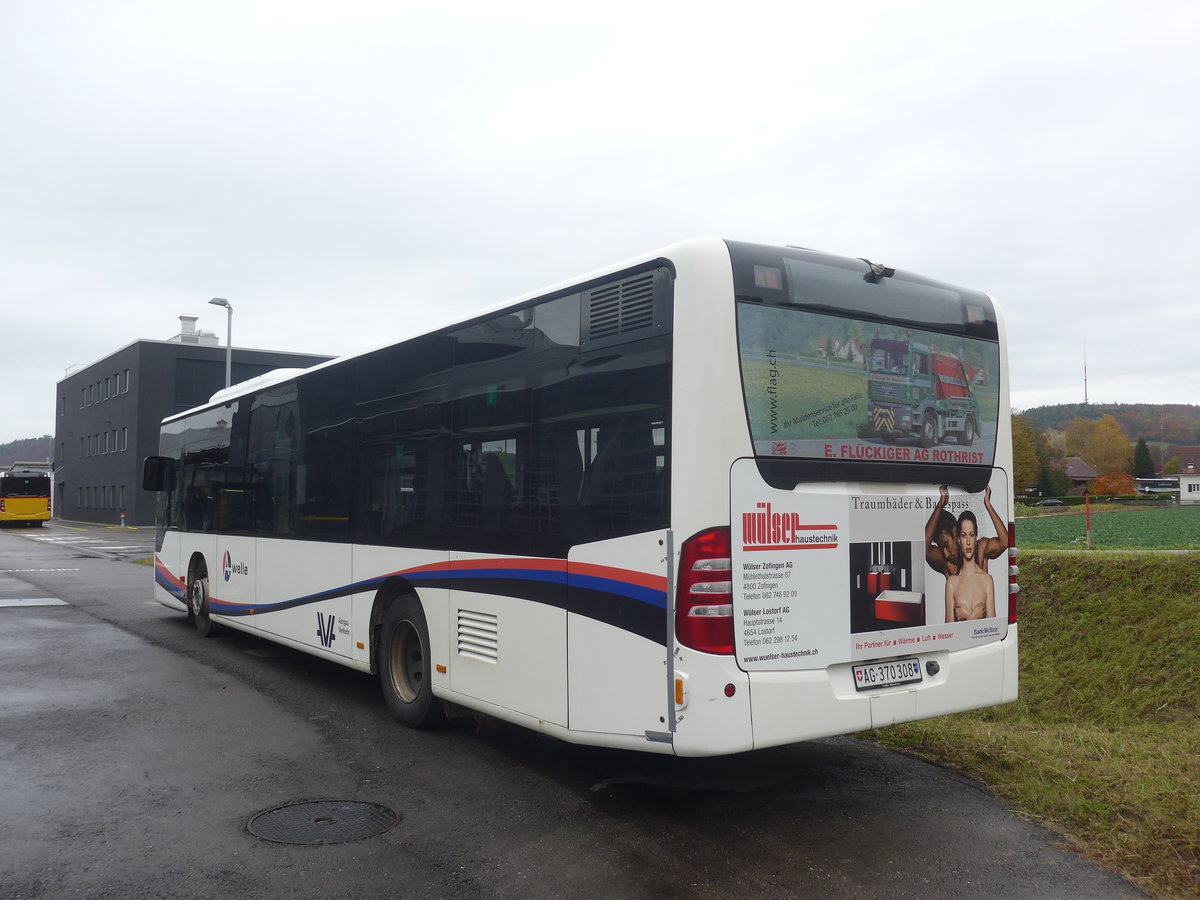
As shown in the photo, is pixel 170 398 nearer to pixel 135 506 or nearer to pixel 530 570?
pixel 135 506

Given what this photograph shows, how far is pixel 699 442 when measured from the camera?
4.74 metres

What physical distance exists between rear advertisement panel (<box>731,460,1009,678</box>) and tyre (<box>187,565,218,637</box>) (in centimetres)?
898

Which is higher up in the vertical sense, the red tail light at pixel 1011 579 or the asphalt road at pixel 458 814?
the red tail light at pixel 1011 579

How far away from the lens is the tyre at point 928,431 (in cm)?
566

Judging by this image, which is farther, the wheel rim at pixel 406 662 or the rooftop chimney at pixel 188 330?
the rooftop chimney at pixel 188 330

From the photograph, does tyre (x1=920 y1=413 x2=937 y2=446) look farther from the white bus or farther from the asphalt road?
the asphalt road

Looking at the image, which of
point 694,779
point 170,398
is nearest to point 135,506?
point 170,398

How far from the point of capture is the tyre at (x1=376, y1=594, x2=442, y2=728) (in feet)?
23.2

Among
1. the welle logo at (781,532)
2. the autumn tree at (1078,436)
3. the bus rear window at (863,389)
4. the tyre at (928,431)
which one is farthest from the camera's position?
the autumn tree at (1078,436)

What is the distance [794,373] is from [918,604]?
156cm

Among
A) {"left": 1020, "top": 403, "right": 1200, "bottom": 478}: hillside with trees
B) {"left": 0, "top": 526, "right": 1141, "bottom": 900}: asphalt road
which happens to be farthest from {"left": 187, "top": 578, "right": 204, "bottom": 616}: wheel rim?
{"left": 1020, "top": 403, "right": 1200, "bottom": 478}: hillside with trees

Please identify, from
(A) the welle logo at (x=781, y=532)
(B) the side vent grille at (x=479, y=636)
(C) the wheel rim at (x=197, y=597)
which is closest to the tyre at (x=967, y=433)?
(A) the welle logo at (x=781, y=532)

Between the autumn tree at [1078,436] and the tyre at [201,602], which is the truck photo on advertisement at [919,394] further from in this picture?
the autumn tree at [1078,436]

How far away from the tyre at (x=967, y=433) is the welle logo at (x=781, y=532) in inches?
49.4
